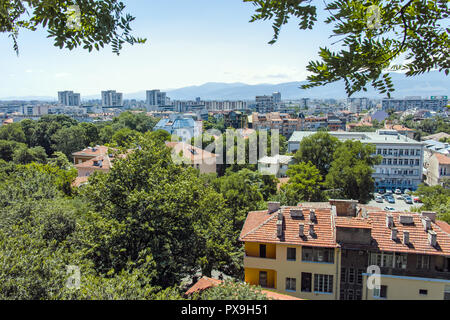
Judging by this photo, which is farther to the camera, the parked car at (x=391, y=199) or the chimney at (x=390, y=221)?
the parked car at (x=391, y=199)

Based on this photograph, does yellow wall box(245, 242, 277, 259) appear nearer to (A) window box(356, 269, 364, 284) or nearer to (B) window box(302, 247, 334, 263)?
(B) window box(302, 247, 334, 263)

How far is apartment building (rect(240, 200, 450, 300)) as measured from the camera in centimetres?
1377

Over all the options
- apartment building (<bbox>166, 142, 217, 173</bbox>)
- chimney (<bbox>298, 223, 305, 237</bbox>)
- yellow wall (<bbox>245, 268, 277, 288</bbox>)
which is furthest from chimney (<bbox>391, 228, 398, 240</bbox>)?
apartment building (<bbox>166, 142, 217, 173</bbox>)

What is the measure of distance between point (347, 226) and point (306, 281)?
9.51 ft

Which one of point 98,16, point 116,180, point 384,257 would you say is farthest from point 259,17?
point 384,257

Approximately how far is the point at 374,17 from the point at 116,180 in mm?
11012

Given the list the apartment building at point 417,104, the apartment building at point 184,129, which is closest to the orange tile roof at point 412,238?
the apartment building at point 184,129

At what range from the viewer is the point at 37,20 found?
107 inches

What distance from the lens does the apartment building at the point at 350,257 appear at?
1377 cm

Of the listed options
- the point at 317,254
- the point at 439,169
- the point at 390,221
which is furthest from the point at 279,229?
the point at 439,169

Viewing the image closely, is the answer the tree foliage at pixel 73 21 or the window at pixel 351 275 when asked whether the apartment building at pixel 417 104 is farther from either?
the tree foliage at pixel 73 21

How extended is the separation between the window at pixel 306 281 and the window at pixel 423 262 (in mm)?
4280

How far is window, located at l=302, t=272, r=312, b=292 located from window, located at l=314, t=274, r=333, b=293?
9.7 inches
